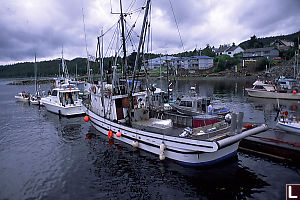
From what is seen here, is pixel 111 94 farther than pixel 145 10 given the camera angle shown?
Yes

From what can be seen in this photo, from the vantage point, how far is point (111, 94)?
17859 mm

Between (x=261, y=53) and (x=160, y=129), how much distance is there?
322ft

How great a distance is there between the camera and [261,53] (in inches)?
3713

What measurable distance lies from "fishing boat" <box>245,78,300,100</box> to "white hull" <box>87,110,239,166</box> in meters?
33.1

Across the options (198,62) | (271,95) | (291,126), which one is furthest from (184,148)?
(198,62)

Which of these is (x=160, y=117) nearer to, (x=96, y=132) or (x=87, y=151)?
(x=87, y=151)

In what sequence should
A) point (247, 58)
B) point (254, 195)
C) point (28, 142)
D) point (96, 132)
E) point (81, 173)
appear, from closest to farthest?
point (254, 195), point (81, 173), point (28, 142), point (96, 132), point (247, 58)

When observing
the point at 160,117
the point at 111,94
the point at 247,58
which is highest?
the point at 247,58

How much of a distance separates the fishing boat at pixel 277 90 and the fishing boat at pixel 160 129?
31.9m

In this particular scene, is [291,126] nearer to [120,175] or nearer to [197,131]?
[197,131]

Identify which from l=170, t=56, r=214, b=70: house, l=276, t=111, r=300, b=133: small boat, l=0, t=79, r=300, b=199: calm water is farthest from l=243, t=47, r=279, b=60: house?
l=0, t=79, r=300, b=199: calm water

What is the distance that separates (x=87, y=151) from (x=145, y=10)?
1270 centimetres

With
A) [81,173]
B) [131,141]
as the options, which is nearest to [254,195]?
[131,141]

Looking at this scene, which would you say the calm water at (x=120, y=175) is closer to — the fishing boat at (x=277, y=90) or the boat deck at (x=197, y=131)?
the boat deck at (x=197, y=131)
